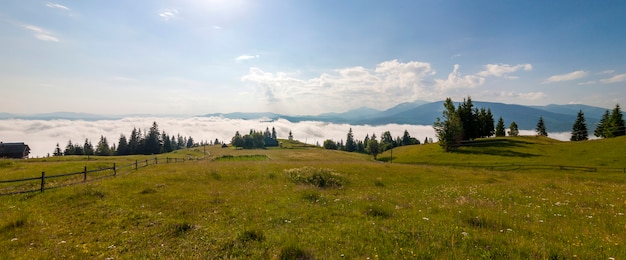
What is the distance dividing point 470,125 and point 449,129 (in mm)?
20103

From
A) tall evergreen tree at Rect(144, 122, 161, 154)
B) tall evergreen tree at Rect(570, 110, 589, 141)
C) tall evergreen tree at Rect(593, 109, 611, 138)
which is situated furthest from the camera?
tall evergreen tree at Rect(144, 122, 161, 154)

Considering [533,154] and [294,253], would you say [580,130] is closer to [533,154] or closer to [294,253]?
[533,154]

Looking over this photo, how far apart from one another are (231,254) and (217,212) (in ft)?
23.0

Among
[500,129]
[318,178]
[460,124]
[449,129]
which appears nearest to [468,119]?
[460,124]

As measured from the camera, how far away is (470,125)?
350 ft

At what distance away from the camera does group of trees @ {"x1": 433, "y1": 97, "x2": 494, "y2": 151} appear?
93.9 meters

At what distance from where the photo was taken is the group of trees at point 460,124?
93.9 metres

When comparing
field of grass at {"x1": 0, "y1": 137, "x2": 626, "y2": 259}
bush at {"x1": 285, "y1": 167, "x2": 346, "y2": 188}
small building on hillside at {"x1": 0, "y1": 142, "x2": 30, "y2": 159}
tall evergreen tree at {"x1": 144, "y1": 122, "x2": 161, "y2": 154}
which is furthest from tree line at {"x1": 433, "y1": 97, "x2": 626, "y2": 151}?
small building on hillside at {"x1": 0, "y1": 142, "x2": 30, "y2": 159}

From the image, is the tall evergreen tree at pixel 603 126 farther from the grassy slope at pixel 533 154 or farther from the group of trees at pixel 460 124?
the group of trees at pixel 460 124

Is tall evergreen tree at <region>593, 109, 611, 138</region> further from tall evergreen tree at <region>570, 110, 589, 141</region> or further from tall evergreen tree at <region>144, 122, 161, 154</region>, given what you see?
tall evergreen tree at <region>144, 122, 161, 154</region>

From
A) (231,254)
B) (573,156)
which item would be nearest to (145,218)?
(231,254)

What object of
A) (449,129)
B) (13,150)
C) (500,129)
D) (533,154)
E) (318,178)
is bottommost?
(533,154)

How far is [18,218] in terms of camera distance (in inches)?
501

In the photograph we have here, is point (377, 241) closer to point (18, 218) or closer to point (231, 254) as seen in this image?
point (231, 254)
